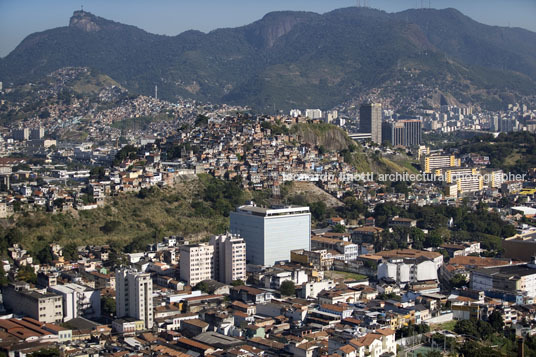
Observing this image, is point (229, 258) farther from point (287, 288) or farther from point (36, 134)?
point (36, 134)

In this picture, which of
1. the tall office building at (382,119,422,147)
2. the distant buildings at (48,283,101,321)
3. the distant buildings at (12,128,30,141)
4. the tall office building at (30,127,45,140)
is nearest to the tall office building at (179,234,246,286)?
the distant buildings at (48,283,101,321)

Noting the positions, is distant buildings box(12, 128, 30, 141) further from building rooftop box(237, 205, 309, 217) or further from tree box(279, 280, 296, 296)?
tree box(279, 280, 296, 296)

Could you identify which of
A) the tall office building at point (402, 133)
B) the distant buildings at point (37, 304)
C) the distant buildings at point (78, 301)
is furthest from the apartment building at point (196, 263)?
the tall office building at point (402, 133)

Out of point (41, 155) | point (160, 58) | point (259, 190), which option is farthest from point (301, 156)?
point (160, 58)

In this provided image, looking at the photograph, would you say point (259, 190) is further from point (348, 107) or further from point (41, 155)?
point (348, 107)

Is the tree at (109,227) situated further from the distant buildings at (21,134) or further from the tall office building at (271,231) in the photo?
the distant buildings at (21,134)

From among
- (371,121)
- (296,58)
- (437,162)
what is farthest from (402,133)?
(296,58)
